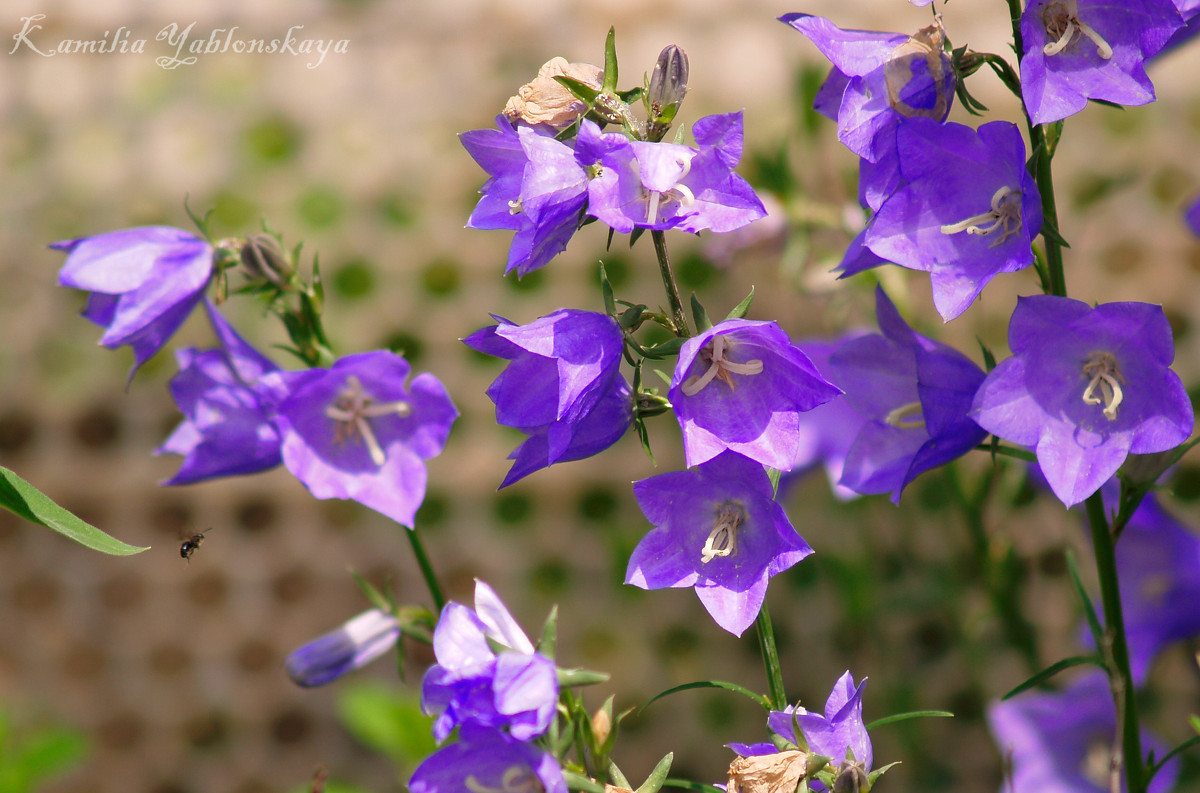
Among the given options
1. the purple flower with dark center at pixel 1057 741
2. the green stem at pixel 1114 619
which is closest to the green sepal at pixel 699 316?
the green stem at pixel 1114 619

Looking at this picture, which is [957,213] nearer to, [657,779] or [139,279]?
[657,779]

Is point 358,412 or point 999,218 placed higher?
point 999,218

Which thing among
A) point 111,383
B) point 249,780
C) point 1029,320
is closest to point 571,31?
point 111,383

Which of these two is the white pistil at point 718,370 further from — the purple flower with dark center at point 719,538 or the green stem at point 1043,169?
the green stem at point 1043,169

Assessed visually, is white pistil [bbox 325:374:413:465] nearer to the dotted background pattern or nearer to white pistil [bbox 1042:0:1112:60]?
white pistil [bbox 1042:0:1112:60]

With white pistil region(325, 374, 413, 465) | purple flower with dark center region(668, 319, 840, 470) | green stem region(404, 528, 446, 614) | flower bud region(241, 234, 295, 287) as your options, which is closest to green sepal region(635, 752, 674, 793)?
purple flower with dark center region(668, 319, 840, 470)

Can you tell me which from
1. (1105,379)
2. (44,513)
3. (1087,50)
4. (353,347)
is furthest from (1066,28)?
(353,347)

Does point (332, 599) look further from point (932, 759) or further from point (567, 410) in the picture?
point (567, 410)
